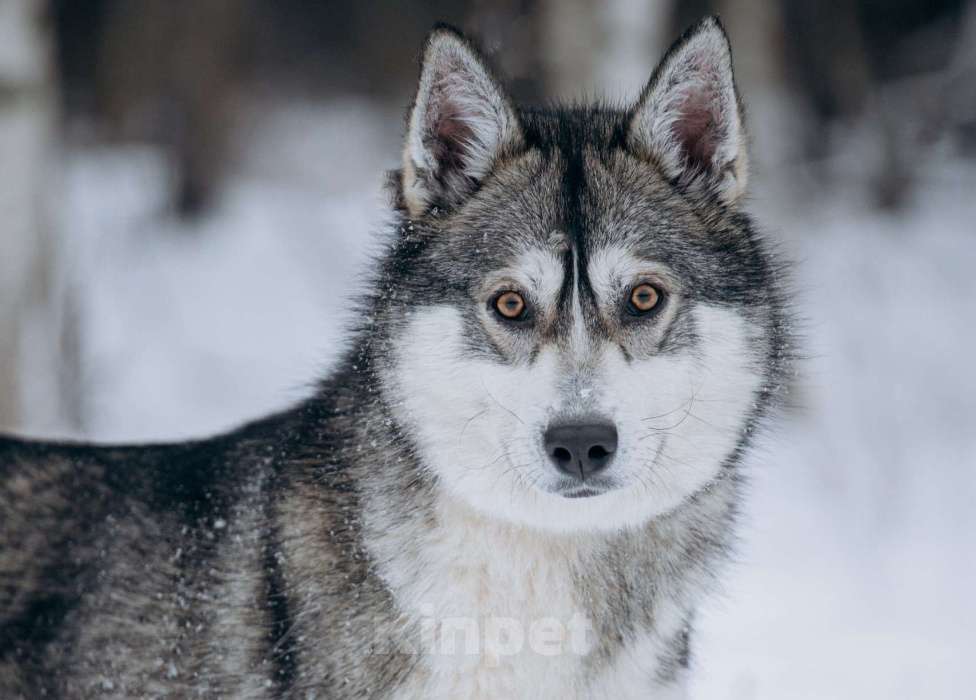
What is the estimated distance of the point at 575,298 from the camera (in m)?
2.77

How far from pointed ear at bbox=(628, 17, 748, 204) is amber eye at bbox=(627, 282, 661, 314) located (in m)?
0.43

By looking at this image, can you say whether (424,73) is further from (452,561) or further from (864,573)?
(864,573)

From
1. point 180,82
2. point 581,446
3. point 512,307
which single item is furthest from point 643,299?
point 180,82

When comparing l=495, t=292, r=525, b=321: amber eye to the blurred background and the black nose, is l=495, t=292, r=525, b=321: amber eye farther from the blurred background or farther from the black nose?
the blurred background

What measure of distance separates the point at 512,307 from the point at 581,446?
416 mm

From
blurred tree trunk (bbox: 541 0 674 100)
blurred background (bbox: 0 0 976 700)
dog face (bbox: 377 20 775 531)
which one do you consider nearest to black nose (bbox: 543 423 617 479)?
dog face (bbox: 377 20 775 531)

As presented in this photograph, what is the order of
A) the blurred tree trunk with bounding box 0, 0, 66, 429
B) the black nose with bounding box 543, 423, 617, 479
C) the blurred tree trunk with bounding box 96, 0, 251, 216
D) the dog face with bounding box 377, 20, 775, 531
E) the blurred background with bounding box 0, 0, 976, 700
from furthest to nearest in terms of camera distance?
the blurred tree trunk with bounding box 96, 0, 251, 216, the blurred tree trunk with bounding box 0, 0, 66, 429, the blurred background with bounding box 0, 0, 976, 700, the dog face with bounding box 377, 20, 775, 531, the black nose with bounding box 543, 423, 617, 479

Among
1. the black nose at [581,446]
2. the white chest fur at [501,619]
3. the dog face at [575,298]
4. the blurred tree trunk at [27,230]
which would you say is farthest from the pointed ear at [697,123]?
the blurred tree trunk at [27,230]

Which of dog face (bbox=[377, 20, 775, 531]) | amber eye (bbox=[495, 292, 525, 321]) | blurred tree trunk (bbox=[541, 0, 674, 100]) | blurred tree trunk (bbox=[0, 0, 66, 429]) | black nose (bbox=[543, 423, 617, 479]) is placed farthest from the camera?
blurred tree trunk (bbox=[541, 0, 674, 100])

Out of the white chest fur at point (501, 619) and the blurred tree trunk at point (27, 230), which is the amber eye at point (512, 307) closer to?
the white chest fur at point (501, 619)

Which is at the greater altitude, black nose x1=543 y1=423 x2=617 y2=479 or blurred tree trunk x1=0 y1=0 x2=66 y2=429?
black nose x1=543 y1=423 x2=617 y2=479

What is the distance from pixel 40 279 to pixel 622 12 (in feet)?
13.2

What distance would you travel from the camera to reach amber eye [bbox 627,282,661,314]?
110 inches

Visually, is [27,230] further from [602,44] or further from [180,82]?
[180,82]
